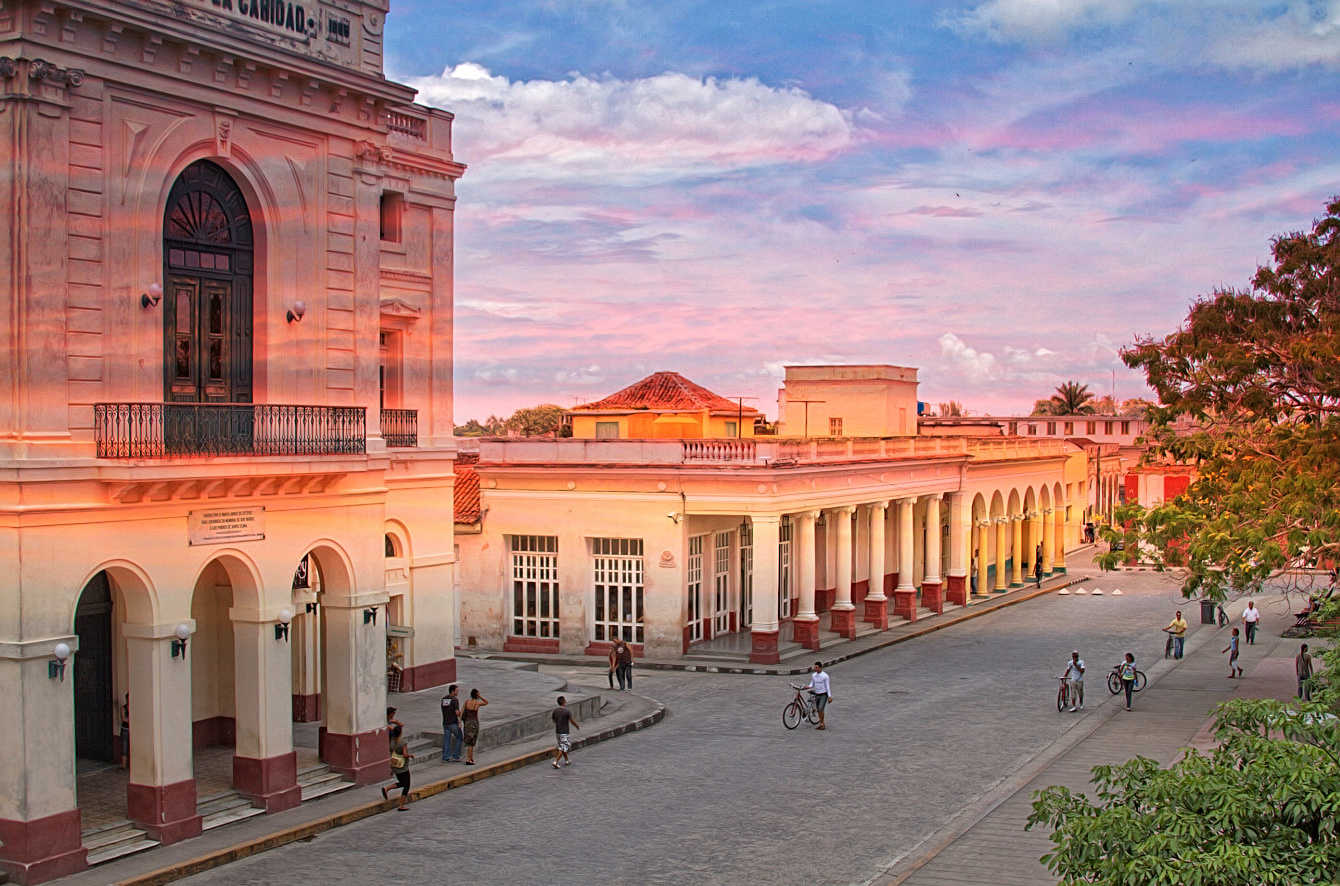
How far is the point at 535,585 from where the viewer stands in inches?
1328

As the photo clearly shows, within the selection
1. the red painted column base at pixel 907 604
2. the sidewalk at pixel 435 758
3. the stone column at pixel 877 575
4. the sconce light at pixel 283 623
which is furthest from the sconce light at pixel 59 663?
the red painted column base at pixel 907 604

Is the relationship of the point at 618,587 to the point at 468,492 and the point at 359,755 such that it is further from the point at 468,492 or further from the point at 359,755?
the point at 359,755

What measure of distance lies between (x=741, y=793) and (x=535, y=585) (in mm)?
15034

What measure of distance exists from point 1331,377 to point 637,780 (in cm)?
1432

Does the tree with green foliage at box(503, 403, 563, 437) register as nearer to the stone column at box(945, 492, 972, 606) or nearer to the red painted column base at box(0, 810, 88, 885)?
the stone column at box(945, 492, 972, 606)

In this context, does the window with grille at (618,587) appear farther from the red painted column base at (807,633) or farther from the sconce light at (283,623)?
the sconce light at (283,623)

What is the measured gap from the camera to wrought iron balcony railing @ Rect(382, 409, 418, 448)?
23734mm

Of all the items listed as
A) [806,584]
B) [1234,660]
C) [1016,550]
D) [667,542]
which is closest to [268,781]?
[667,542]

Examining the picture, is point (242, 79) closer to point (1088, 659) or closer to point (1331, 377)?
point (1331, 377)

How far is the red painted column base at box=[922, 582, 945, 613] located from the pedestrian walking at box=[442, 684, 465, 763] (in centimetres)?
2371

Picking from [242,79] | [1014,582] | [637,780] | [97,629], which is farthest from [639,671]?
[1014,582]

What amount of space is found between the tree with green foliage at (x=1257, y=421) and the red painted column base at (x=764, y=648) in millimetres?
9074

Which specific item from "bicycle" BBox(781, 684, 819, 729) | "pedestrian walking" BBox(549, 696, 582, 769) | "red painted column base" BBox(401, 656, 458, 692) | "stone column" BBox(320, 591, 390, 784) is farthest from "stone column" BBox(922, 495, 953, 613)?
"stone column" BBox(320, 591, 390, 784)

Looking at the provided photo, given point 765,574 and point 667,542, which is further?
point 667,542
